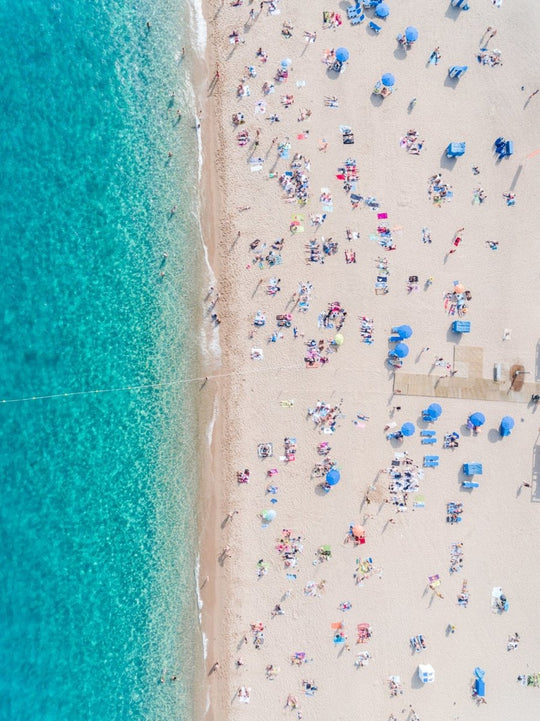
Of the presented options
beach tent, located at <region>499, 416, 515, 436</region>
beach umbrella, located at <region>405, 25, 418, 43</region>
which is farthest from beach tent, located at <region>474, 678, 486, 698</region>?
beach umbrella, located at <region>405, 25, 418, 43</region>

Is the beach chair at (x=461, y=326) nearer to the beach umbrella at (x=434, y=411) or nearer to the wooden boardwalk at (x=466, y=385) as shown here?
the wooden boardwalk at (x=466, y=385)

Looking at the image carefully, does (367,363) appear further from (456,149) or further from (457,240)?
(456,149)

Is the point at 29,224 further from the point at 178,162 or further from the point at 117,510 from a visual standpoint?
the point at 117,510

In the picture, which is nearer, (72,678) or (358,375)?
(72,678)

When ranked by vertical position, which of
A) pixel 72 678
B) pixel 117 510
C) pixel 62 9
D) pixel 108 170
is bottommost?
pixel 72 678

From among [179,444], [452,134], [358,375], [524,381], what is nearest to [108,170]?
[179,444]

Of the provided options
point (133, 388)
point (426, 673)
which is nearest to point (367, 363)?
point (133, 388)

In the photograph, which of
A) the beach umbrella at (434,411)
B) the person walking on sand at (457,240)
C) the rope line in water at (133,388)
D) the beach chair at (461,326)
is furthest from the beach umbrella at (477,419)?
the rope line in water at (133,388)

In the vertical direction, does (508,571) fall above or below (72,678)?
above

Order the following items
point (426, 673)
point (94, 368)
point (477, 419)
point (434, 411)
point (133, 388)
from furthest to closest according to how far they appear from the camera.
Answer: point (477, 419) < point (434, 411) < point (426, 673) < point (133, 388) < point (94, 368)
